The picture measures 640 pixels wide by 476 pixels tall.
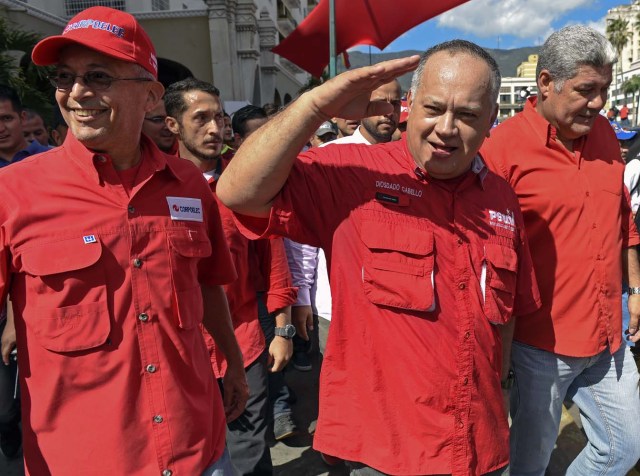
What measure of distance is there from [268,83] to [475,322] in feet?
66.0

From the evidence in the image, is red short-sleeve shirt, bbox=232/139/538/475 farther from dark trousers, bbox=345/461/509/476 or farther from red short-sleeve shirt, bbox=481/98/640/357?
red short-sleeve shirt, bbox=481/98/640/357

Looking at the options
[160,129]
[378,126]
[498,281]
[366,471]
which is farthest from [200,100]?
[366,471]

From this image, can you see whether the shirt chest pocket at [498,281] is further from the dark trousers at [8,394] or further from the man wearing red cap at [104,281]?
the dark trousers at [8,394]

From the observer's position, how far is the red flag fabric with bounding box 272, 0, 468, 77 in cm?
760

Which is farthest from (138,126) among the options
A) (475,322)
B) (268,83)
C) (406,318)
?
(268,83)

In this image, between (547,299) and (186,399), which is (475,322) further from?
(186,399)

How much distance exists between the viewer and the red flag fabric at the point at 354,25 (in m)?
7.60

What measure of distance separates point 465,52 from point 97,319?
1.37m

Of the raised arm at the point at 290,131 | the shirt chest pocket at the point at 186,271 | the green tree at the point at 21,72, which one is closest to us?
the raised arm at the point at 290,131

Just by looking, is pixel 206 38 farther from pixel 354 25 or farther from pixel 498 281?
pixel 498 281

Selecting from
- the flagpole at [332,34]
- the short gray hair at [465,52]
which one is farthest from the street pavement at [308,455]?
the flagpole at [332,34]

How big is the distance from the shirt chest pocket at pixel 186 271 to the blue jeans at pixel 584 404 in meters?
1.48

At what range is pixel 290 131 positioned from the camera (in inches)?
59.7

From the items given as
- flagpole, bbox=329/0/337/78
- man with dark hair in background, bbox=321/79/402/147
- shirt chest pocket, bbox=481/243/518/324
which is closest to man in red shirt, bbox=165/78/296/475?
man with dark hair in background, bbox=321/79/402/147
